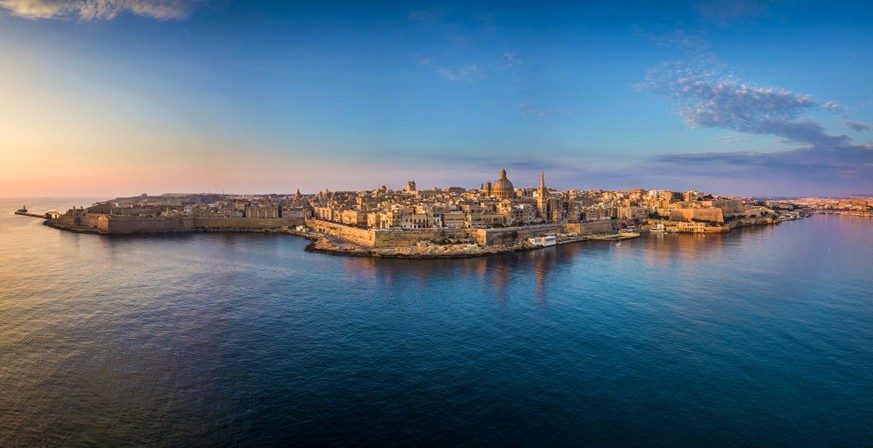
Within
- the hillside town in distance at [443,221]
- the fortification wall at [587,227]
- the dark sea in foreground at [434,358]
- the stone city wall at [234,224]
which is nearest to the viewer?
the dark sea in foreground at [434,358]

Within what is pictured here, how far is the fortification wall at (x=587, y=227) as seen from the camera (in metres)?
41.2

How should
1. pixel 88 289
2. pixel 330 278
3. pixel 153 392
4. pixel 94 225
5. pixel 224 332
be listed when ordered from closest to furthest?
pixel 153 392
pixel 224 332
pixel 88 289
pixel 330 278
pixel 94 225

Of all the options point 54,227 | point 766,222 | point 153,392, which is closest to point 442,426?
point 153,392

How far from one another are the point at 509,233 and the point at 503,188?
67.4 ft

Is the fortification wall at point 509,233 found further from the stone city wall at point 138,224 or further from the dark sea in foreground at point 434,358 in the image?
the stone city wall at point 138,224

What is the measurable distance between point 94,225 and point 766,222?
72.0 m

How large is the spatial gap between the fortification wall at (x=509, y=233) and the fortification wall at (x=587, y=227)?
218cm

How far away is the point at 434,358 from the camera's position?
12.0 metres

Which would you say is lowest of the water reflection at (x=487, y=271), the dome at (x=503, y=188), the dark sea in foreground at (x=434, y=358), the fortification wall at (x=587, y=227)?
the dark sea in foreground at (x=434, y=358)

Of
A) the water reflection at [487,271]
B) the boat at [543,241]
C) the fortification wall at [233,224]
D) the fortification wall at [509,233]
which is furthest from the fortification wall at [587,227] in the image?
the fortification wall at [233,224]

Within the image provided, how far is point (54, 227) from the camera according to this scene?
148 feet

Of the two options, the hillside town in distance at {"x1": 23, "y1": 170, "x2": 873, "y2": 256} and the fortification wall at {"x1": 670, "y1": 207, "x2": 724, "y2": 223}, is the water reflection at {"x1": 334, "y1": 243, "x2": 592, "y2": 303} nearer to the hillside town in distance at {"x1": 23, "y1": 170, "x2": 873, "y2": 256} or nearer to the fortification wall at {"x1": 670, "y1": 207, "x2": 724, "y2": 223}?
the hillside town in distance at {"x1": 23, "y1": 170, "x2": 873, "y2": 256}

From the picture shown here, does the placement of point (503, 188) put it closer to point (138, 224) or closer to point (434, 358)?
point (138, 224)

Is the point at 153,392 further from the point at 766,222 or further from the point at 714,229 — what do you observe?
the point at 766,222
